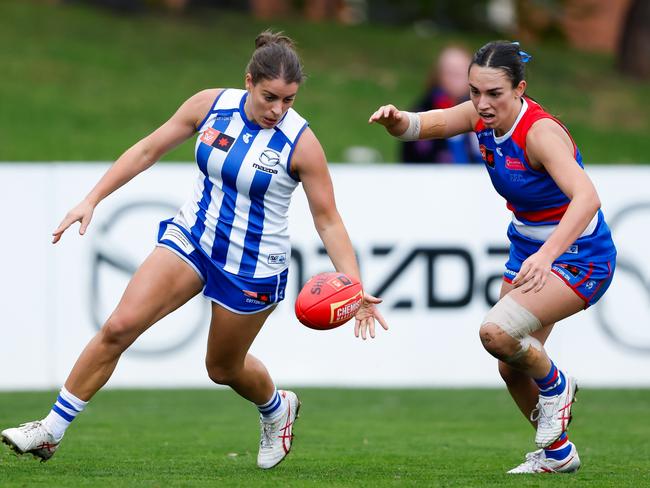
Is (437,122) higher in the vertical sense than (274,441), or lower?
higher

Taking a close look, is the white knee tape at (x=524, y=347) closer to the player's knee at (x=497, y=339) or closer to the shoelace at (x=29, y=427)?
the player's knee at (x=497, y=339)

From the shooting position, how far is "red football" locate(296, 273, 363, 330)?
5.63 m

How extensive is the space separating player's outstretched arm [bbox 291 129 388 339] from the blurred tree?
18.3 metres

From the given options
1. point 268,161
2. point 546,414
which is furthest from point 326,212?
point 546,414

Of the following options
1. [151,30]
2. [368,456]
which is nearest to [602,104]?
[151,30]

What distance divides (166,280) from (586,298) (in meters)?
2.05

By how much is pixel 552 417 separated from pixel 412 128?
1606 millimetres

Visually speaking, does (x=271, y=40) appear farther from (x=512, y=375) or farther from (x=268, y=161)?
(x=512, y=375)

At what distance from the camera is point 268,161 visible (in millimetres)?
5840

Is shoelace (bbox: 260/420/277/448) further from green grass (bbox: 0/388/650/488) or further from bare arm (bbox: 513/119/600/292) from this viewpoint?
bare arm (bbox: 513/119/600/292)

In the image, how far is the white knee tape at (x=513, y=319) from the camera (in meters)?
5.80

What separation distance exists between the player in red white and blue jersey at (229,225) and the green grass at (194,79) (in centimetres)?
1105

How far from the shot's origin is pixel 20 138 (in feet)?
58.2

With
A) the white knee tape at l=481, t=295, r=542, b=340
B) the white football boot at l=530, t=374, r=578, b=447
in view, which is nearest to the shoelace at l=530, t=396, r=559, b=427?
the white football boot at l=530, t=374, r=578, b=447
